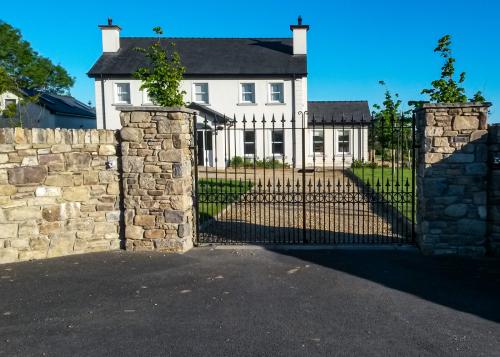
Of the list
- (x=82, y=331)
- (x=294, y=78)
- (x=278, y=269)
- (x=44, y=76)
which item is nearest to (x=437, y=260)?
(x=278, y=269)

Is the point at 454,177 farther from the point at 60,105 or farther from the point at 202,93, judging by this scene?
the point at 60,105

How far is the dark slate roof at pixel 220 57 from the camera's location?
89.7 ft

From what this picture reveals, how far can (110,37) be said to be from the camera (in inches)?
1133

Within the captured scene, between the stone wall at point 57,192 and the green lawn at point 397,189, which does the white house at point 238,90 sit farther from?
the stone wall at point 57,192

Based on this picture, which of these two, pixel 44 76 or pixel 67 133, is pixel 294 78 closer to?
pixel 67 133

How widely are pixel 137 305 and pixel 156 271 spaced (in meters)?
1.40

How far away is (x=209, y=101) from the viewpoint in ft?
90.8

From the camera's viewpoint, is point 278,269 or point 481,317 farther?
point 278,269

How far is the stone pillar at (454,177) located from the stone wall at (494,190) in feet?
0.43

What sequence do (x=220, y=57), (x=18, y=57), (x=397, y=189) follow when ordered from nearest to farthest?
(x=397, y=189), (x=220, y=57), (x=18, y=57)

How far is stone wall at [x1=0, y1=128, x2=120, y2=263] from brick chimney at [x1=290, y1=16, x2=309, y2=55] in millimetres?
22543

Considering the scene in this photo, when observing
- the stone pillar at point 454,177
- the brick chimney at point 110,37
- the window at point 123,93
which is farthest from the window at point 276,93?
the stone pillar at point 454,177

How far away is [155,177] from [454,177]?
5118 mm

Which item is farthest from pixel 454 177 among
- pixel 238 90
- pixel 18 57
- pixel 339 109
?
pixel 18 57
